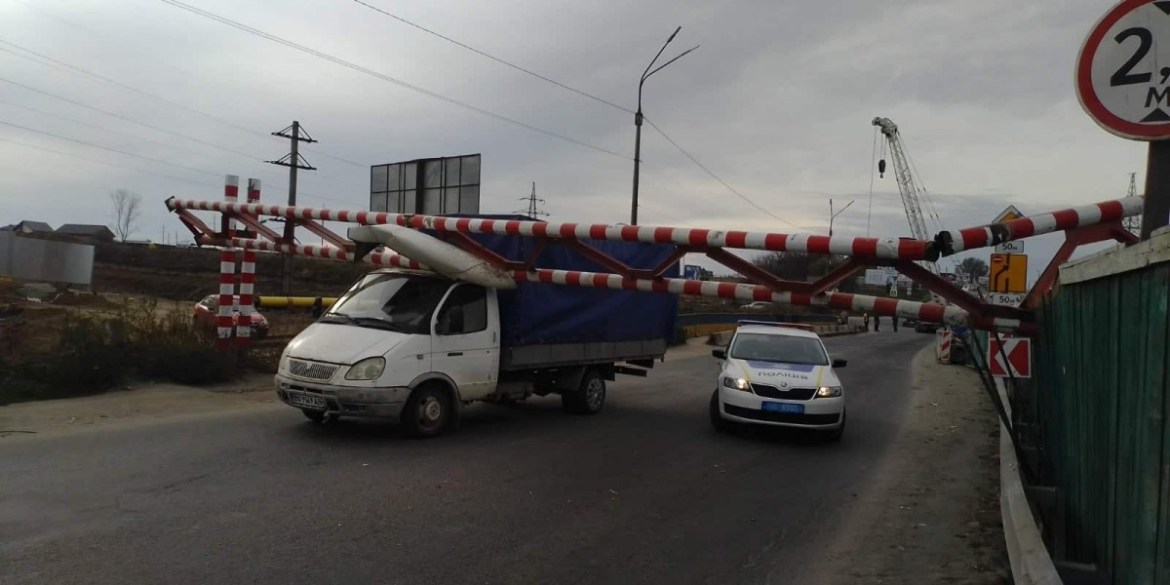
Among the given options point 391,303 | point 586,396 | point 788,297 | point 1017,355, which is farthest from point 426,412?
point 1017,355

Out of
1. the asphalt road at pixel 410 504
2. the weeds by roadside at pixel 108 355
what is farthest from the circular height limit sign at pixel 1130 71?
the weeds by roadside at pixel 108 355

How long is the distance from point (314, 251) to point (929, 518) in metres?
9.10

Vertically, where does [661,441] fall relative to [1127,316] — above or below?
below

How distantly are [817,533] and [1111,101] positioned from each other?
391 cm

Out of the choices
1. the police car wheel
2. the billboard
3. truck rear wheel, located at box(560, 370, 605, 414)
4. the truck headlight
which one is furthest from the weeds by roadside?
the police car wheel

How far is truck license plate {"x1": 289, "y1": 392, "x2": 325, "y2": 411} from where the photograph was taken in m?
8.66

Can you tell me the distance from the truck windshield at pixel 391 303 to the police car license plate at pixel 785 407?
4.43 m

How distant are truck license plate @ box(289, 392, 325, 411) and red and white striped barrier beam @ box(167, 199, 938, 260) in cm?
289

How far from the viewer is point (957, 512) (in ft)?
24.6

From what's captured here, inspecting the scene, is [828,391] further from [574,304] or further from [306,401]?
[306,401]

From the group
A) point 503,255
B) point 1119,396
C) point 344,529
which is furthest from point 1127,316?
point 503,255

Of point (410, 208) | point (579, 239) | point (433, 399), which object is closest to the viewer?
point (433, 399)

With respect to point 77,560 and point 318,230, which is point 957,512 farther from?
point 318,230

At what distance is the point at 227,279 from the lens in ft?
43.4
